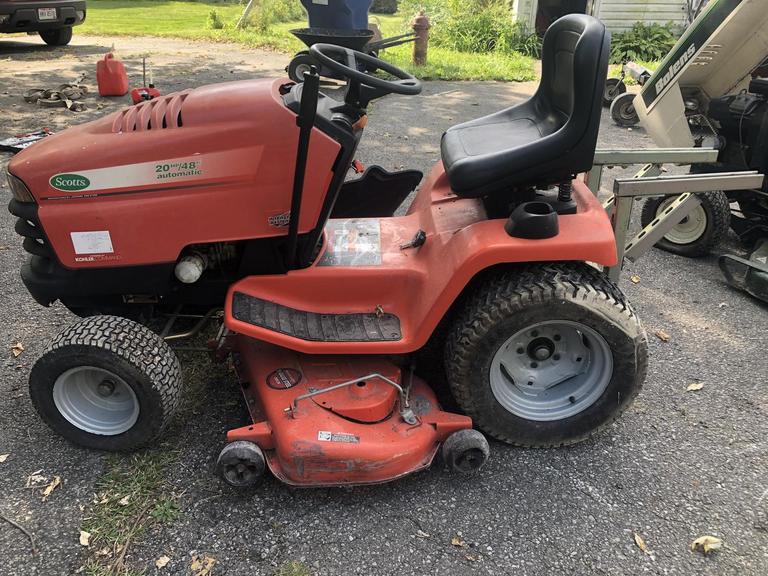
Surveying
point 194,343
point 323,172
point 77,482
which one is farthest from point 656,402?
point 77,482

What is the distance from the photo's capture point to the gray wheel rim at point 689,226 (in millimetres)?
4043

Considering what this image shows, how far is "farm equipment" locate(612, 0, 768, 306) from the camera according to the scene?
147 inches

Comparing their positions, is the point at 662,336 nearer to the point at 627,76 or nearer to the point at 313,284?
the point at 313,284

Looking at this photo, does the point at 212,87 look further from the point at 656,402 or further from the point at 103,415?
the point at 656,402

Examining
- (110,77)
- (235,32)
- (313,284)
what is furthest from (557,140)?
(235,32)

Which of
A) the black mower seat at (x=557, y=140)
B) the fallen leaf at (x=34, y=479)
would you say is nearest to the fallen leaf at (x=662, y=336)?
the black mower seat at (x=557, y=140)

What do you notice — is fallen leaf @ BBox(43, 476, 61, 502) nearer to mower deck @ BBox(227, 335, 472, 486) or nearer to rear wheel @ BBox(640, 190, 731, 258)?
mower deck @ BBox(227, 335, 472, 486)

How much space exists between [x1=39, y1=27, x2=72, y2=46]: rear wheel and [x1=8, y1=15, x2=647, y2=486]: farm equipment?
966 centimetres

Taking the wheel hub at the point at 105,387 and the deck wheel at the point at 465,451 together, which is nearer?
the deck wheel at the point at 465,451

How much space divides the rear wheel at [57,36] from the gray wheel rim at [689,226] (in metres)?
10.1

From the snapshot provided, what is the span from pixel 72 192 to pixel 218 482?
1.19 meters

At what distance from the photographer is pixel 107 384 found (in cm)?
243

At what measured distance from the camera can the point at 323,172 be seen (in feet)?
7.80

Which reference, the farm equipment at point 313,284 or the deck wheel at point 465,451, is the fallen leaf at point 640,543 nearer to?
the farm equipment at point 313,284
